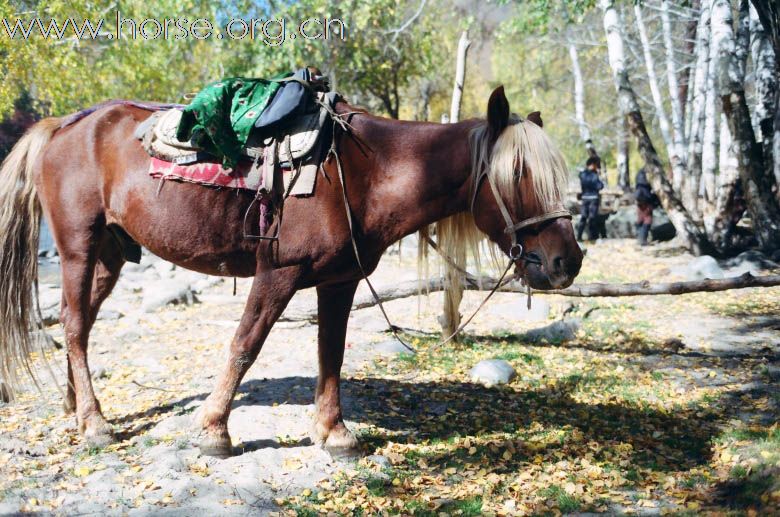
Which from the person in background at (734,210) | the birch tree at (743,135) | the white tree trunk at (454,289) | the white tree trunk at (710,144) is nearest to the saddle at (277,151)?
the white tree trunk at (454,289)

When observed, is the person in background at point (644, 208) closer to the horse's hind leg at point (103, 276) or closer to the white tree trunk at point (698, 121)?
the white tree trunk at point (698, 121)

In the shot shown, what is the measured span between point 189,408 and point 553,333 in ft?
14.2

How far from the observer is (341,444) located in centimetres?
417

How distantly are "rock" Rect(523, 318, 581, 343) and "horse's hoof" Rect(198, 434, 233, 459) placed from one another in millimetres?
4437

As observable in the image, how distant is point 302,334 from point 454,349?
178 centimetres

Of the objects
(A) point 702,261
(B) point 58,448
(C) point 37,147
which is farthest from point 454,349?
(A) point 702,261

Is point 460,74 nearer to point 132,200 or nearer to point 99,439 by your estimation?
point 132,200

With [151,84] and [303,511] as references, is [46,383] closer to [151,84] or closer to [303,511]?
[303,511]

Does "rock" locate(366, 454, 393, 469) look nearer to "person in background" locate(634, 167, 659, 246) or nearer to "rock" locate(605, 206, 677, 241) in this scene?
"person in background" locate(634, 167, 659, 246)

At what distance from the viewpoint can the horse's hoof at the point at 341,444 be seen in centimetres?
417

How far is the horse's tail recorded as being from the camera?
15.2ft

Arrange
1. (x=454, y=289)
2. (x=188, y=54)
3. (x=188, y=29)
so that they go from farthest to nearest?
(x=188, y=54) < (x=188, y=29) < (x=454, y=289)

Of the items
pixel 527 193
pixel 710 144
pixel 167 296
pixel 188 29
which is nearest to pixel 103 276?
pixel 527 193

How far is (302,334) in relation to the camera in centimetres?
739
